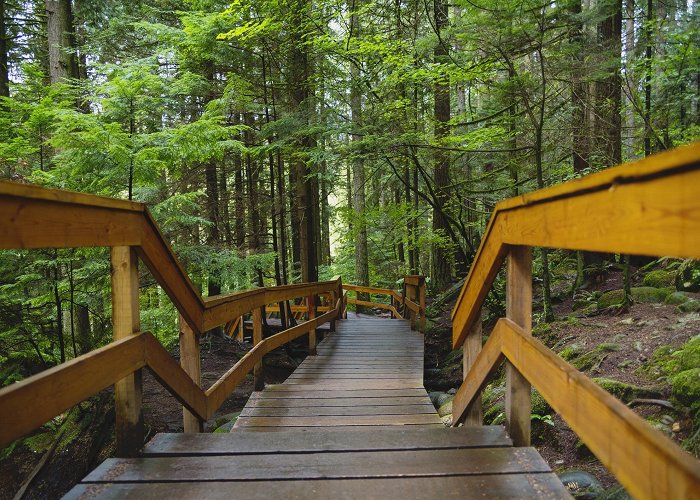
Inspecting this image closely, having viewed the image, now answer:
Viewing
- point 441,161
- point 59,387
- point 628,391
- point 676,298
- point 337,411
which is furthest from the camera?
point 441,161

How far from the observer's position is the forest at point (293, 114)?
18.8 feet

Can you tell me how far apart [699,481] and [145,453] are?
228 cm

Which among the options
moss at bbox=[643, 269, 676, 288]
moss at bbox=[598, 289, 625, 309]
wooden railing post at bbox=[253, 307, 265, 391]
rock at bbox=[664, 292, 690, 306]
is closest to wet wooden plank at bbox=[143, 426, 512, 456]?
wooden railing post at bbox=[253, 307, 265, 391]

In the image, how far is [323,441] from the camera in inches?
99.9

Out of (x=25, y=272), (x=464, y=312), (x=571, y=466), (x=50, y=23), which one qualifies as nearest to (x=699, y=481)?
(x=464, y=312)

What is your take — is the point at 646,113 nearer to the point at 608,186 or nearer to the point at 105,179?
the point at 608,186

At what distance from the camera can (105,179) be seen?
221 inches

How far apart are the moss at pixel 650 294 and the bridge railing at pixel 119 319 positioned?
19.3 feet

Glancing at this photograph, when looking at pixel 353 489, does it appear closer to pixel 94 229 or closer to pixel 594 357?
pixel 94 229

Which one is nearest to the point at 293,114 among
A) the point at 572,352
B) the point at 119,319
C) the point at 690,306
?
the point at 572,352

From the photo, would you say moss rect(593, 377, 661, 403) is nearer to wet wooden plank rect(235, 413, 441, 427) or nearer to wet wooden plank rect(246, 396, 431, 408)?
wet wooden plank rect(235, 413, 441, 427)

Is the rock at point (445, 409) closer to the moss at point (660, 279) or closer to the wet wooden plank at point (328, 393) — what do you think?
the wet wooden plank at point (328, 393)

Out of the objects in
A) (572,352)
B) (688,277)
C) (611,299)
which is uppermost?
(688,277)

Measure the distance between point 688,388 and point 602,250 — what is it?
2761 millimetres
